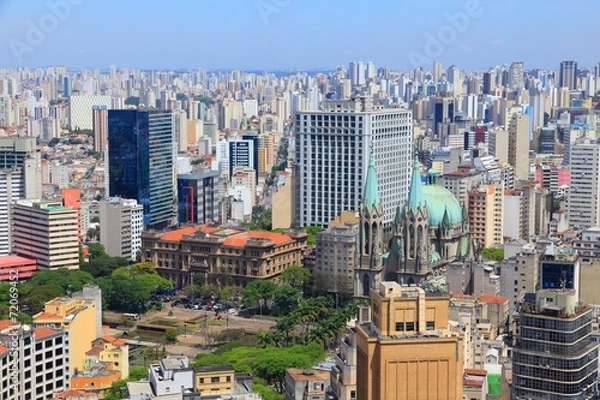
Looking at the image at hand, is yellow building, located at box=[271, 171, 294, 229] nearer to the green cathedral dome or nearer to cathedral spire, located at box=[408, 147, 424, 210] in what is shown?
the green cathedral dome

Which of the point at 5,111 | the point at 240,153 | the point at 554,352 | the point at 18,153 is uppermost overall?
the point at 5,111

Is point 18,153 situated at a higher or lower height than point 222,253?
higher

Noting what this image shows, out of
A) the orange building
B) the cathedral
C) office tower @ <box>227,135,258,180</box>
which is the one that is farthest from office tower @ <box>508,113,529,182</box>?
the orange building

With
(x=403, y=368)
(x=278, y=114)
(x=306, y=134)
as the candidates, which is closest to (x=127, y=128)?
(x=306, y=134)

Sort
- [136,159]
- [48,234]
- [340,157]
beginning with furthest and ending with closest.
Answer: [136,159] → [340,157] → [48,234]

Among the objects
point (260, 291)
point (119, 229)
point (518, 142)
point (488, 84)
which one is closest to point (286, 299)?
point (260, 291)

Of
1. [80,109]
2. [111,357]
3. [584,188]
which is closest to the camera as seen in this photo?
[111,357]

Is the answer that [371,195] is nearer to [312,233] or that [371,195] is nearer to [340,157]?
[312,233]
